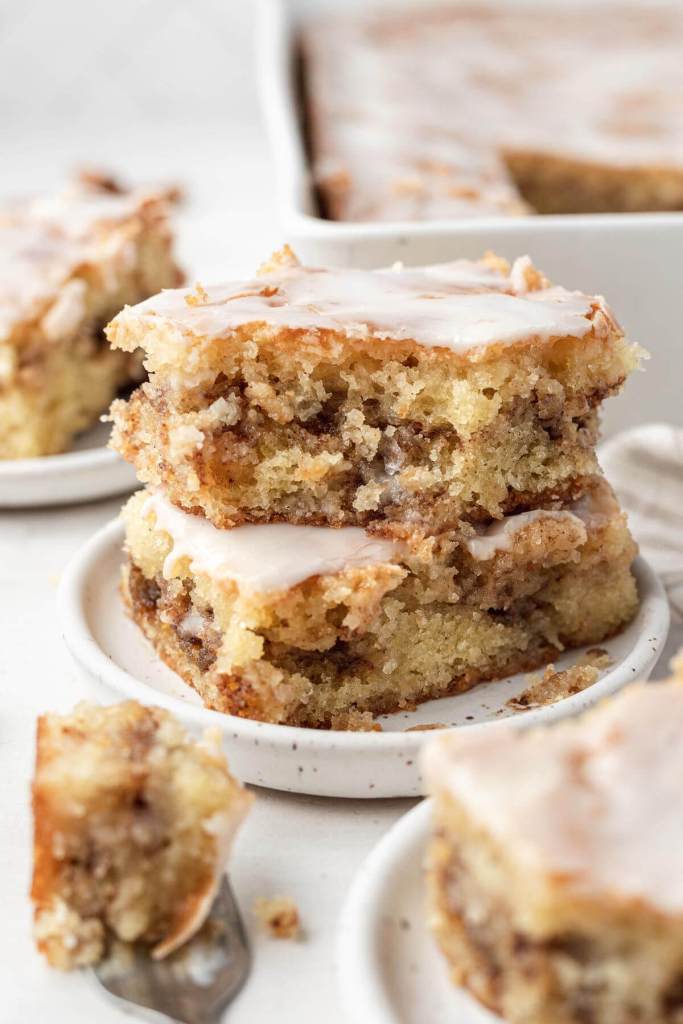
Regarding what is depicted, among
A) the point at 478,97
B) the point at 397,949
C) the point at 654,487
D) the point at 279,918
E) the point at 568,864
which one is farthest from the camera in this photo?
the point at 478,97

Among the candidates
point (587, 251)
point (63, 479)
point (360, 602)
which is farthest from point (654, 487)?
point (63, 479)

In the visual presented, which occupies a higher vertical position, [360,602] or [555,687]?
[360,602]

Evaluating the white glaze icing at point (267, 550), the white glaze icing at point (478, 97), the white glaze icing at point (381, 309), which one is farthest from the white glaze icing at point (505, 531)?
the white glaze icing at point (478, 97)

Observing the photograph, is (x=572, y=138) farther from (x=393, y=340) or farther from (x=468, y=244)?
(x=393, y=340)

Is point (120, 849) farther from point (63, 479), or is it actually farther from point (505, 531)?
point (63, 479)

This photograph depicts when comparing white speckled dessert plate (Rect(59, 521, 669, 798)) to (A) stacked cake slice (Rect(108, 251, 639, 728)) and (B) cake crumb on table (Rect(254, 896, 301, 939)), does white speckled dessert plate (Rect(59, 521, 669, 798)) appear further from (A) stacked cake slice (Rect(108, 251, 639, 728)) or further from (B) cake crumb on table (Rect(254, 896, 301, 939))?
(B) cake crumb on table (Rect(254, 896, 301, 939))
